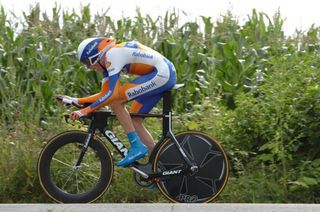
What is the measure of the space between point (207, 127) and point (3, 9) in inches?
205

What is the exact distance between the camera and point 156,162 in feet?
25.8

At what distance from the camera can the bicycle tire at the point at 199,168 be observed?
7.88m

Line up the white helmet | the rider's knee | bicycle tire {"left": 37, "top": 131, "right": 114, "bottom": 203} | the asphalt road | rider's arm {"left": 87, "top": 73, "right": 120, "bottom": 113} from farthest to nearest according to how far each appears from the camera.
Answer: the rider's knee, bicycle tire {"left": 37, "top": 131, "right": 114, "bottom": 203}, the white helmet, rider's arm {"left": 87, "top": 73, "right": 120, "bottom": 113}, the asphalt road

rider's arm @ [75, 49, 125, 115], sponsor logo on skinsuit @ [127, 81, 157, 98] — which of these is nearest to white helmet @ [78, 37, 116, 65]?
rider's arm @ [75, 49, 125, 115]

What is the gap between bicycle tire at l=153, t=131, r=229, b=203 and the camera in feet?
25.8

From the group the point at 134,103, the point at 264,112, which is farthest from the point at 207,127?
the point at 134,103

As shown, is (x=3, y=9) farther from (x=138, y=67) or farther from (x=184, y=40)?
(x=138, y=67)

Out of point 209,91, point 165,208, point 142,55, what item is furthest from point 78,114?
point 209,91

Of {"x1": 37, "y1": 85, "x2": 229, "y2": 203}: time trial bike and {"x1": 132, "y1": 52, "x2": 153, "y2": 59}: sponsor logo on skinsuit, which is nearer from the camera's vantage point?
{"x1": 132, "y1": 52, "x2": 153, "y2": 59}: sponsor logo on skinsuit

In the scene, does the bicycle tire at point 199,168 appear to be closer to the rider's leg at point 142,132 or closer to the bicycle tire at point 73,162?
the rider's leg at point 142,132

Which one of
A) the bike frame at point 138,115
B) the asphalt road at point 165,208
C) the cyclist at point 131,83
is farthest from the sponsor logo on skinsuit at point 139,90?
the asphalt road at point 165,208

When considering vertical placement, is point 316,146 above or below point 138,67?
below

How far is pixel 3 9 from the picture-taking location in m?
12.9

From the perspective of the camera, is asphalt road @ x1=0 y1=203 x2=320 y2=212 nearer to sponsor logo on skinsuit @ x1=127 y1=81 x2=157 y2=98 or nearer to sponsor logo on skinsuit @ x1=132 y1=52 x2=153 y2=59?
sponsor logo on skinsuit @ x1=127 y1=81 x2=157 y2=98
